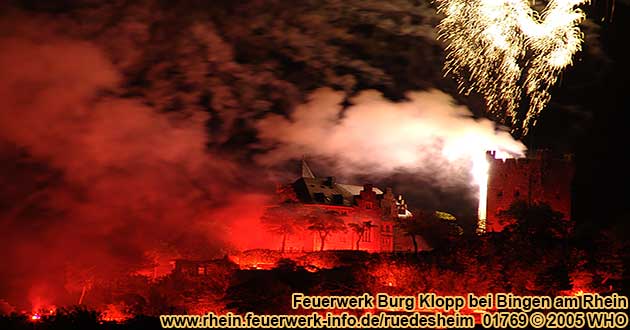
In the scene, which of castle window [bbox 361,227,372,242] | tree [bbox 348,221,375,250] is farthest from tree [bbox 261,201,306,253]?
castle window [bbox 361,227,372,242]

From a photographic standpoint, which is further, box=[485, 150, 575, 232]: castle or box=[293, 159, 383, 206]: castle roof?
box=[293, 159, 383, 206]: castle roof

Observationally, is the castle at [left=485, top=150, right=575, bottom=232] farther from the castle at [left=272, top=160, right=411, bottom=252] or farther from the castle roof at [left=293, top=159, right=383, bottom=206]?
the castle roof at [left=293, top=159, right=383, bottom=206]

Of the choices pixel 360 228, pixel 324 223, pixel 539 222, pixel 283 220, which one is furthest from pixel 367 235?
pixel 539 222

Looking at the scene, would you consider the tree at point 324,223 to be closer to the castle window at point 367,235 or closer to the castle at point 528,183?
the castle window at point 367,235

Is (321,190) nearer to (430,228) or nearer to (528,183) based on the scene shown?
(430,228)

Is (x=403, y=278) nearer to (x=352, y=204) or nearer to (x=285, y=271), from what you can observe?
(x=285, y=271)

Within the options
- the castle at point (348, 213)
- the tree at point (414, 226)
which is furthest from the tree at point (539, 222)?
the castle at point (348, 213)

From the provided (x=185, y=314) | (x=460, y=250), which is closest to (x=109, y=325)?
(x=185, y=314)
